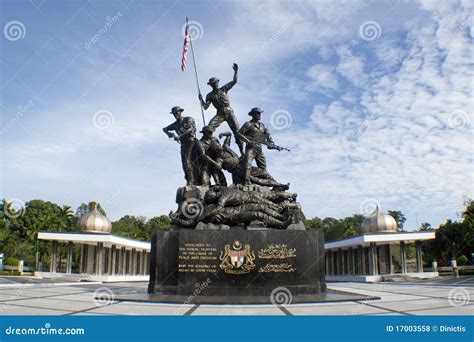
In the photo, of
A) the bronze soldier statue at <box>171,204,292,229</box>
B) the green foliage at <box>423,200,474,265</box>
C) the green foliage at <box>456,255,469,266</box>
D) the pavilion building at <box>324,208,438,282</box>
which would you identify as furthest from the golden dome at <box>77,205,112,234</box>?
the green foliage at <box>456,255,469,266</box>

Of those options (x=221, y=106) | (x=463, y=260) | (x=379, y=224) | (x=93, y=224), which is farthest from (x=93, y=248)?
(x=463, y=260)

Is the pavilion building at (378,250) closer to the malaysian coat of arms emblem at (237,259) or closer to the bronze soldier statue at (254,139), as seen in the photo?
the bronze soldier statue at (254,139)

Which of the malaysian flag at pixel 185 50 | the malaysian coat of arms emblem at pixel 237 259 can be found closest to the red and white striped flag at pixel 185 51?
the malaysian flag at pixel 185 50

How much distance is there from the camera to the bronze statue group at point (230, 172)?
11.2 metres

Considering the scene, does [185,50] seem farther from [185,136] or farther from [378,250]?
[378,250]

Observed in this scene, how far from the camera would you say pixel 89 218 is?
31.7m

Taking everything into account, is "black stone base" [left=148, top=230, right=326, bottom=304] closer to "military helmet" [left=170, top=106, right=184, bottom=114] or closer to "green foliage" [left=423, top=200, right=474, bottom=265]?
"military helmet" [left=170, top=106, right=184, bottom=114]

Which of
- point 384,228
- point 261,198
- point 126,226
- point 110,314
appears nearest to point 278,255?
point 261,198

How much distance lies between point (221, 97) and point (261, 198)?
336 centimetres

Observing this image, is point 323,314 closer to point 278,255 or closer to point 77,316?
point 278,255

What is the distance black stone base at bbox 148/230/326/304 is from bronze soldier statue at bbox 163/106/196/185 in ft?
7.88

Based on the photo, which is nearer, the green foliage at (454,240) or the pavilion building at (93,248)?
the pavilion building at (93,248)

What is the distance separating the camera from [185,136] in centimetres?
1239

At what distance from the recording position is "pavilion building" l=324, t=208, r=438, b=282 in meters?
30.6
